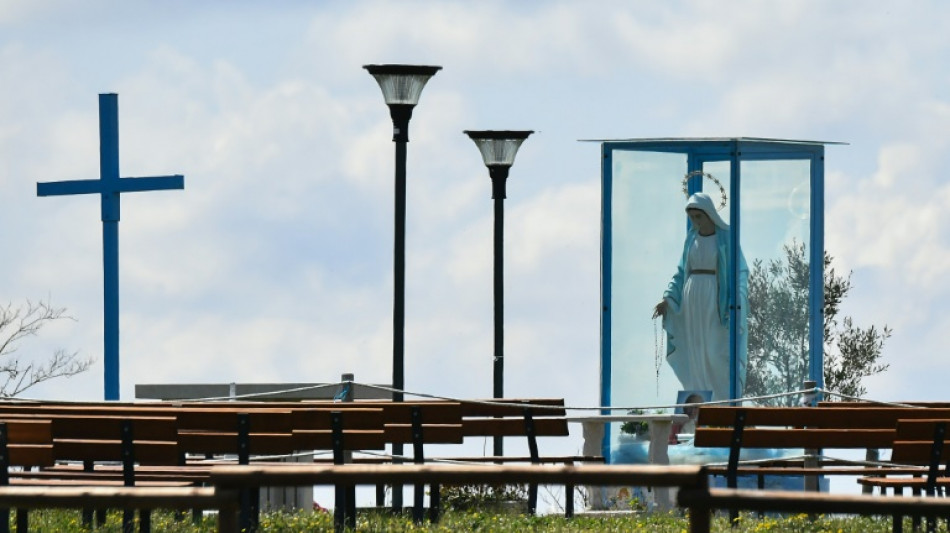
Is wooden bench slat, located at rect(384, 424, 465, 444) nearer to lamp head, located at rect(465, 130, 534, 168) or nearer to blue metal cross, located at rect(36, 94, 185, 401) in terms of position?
blue metal cross, located at rect(36, 94, 185, 401)

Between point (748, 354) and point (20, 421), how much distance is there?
445 inches

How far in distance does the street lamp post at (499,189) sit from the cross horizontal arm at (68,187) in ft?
14.5

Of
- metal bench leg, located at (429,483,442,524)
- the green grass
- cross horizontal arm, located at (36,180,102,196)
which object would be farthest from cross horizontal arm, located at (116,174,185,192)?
metal bench leg, located at (429,483,442,524)

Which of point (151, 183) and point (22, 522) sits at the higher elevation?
point (151, 183)

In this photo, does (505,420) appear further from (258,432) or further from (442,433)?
(258,432)

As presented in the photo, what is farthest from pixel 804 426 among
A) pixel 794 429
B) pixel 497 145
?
pixel 497 145

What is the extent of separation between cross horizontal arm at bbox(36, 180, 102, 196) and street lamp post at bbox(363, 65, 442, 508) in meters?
4.92

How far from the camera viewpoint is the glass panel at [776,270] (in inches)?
862

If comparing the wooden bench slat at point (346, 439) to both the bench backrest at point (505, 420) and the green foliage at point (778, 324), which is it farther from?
the green foliage at point (778, 324)

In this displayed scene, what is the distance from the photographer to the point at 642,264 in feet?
72.3

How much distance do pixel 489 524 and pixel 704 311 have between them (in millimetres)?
9072

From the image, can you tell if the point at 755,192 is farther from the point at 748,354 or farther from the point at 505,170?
the point at 505,170

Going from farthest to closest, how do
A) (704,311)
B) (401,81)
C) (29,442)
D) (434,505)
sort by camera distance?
(704,311) → (401,81) → (434,505) → (29,442)

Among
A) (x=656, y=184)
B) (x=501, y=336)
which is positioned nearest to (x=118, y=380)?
(x=501, y=336)
